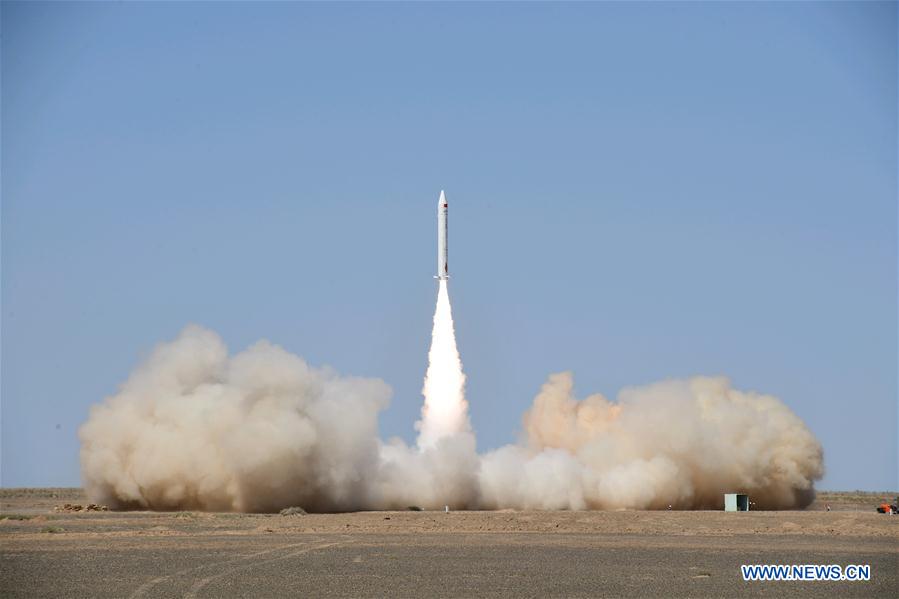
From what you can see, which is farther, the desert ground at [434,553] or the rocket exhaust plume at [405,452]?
the rocket exhaust plume at [405,452]

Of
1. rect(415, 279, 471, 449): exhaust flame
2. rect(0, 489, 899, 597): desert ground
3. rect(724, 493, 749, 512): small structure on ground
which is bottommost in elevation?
rect(0, 489, 899, 597): desert ground

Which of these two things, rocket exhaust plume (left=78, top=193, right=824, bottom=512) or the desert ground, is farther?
rocket exhaust plume (left=78, top=193, right=824, bottom=512)

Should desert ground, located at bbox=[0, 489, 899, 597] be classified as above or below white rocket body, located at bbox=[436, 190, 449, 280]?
below

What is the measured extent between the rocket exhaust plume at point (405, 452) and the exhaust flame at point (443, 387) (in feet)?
0.23

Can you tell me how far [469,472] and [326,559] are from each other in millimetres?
23212

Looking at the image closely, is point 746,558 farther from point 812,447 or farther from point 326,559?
point 812,447

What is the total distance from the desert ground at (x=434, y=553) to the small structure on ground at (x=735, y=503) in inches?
91.3

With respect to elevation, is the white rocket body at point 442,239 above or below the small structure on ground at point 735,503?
above

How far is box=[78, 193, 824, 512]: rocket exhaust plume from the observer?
2726 inches

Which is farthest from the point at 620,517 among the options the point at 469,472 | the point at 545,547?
the point at 545,547

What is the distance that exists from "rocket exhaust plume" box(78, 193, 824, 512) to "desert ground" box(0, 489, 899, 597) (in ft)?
7.47

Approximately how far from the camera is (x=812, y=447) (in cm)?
7975

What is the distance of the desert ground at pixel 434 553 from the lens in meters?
44.2

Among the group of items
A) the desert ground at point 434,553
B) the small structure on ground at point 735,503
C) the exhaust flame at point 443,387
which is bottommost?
the desert ground at point 434,553
